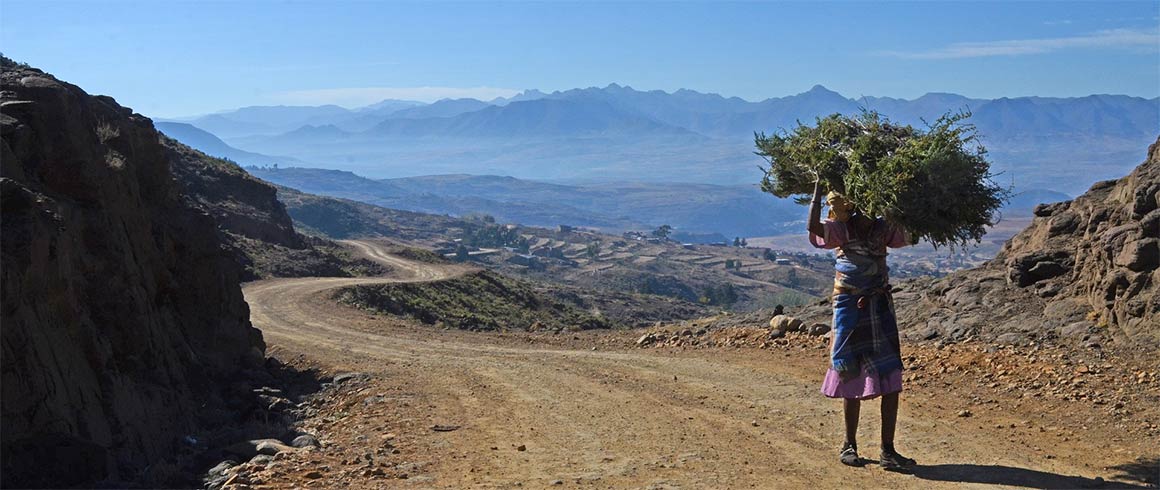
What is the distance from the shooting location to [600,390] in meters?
12.6

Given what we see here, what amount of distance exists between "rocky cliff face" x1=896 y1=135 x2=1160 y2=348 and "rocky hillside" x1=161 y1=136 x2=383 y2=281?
26.3 metres

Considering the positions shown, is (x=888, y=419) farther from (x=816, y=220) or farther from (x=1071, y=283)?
(x=1071, y=283)

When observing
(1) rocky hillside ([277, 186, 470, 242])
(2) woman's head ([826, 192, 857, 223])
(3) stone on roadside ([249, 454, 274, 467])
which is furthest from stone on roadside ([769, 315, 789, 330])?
(1) rocky hillside ([277, 186, 470, 242])

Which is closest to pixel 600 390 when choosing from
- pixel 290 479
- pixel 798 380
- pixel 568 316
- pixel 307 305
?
pixel 798 380

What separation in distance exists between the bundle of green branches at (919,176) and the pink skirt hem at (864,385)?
1.24 meters

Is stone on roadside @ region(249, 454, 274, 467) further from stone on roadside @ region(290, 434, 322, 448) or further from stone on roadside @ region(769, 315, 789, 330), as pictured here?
stone on roadside @ region(769, 315, 789, 330)

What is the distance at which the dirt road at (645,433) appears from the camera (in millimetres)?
8148

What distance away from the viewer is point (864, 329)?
26.8ft

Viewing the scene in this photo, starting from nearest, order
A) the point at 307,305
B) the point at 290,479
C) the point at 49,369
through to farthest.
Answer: the point at 290,479
the point at 49,369
the point at 307,305

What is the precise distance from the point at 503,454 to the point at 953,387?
5757 millimetres

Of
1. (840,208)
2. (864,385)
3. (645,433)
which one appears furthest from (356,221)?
(864,385)

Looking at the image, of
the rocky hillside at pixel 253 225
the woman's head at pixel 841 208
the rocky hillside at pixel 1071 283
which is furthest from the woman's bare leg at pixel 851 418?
the rocky hillside at pixel 253 225

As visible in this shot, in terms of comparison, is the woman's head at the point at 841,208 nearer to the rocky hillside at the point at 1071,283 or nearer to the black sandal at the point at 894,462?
the black sandal at the point at 894,462

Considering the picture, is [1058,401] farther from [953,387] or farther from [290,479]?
[290,479]
